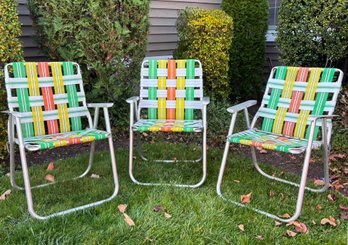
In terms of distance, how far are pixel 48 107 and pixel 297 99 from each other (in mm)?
2185

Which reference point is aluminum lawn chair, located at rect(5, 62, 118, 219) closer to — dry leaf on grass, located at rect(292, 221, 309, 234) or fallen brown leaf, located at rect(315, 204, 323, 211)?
dry leaf on grass, located at rect(292, 221, 309, 234)

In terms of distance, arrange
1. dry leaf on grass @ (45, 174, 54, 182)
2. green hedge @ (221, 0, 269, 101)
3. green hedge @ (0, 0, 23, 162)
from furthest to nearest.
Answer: green hedge @ (221, 0, 269, 101) → green hedge @ (0, 0, 23, 162) → dry leaf on grass @ (45, 174, 54, 182)

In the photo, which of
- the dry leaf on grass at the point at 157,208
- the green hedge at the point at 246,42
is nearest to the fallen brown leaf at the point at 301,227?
the dry leaf on grass at the point at 157,208

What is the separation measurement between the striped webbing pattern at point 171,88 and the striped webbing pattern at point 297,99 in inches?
28.2

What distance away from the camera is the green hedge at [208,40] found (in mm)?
5395

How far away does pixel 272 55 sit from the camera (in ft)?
23.8

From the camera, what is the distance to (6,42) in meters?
3.55

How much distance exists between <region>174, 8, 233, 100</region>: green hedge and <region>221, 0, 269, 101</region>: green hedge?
539 millimetres

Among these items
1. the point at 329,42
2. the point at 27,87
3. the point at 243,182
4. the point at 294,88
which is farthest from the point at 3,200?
the point at 329,42

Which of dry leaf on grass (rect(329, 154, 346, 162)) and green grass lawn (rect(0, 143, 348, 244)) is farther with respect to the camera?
dry leaf on grass (rect(329, 154, 346, 162))

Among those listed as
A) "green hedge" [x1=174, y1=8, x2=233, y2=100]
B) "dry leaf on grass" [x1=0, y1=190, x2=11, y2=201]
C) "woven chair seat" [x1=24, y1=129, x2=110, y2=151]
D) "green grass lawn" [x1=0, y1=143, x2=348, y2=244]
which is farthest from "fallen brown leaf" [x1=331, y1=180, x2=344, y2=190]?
"dry leaf on grass" [x1=0, y1=190, x2=11, y2=201]

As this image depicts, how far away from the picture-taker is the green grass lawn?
8.09 feet

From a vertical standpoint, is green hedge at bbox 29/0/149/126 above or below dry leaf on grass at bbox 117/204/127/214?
above

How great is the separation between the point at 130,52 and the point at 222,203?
92.3 inches
